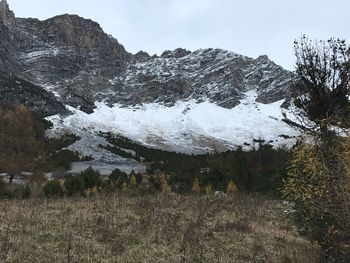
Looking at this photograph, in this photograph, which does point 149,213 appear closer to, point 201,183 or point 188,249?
point 188,249

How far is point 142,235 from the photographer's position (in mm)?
10570

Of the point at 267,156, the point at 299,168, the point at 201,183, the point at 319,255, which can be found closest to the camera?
the point at 299,168

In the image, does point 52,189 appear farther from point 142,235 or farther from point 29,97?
point 29,97

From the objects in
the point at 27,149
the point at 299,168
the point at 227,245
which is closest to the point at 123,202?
the point at 227,245

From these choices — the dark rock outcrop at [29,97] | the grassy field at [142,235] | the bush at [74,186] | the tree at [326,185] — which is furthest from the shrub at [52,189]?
the dark rock outcrop at [29,97]

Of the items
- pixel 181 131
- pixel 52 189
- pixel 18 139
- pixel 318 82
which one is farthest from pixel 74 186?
pixel 181 131

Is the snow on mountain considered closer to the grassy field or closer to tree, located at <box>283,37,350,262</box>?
the grassy field

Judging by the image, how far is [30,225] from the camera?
35.6 ft

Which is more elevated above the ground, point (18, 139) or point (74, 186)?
point (74, 186)

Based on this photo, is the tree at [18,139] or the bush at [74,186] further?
the tree at [18,139]

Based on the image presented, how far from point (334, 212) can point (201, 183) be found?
2527 cm

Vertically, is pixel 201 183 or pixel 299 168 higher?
pixel 299 168

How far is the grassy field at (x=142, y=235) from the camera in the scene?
8.82 metres

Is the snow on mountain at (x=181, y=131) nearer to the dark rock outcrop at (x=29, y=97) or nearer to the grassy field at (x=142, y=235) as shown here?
the dark rock outcrop at (x=29, y=97)
